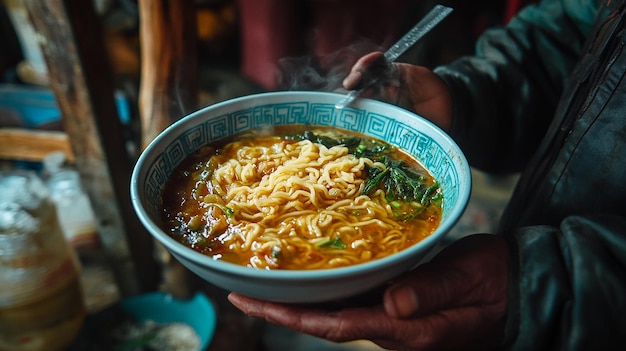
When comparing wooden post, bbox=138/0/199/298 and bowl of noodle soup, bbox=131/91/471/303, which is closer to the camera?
bowl of noodle soup, bbox=131/91/471/303

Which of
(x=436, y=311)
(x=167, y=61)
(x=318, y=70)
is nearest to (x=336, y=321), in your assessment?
(x=436, y=311)

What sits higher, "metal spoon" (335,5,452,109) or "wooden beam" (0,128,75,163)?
"metal spoon" (335,5,452,109)

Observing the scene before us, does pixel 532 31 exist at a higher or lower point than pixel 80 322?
higher

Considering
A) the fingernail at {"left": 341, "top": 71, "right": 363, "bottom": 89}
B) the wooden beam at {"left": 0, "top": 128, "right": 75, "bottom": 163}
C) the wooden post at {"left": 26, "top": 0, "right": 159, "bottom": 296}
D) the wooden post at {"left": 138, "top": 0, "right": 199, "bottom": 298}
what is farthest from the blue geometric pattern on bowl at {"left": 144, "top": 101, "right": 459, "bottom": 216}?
the wooden beam at {"left": 0, "top": 128, "right": 75, "bottom": 163}

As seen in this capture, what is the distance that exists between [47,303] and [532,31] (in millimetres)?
4115

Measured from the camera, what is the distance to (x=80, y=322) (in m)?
4.52

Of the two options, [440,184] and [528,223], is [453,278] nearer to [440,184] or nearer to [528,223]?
[440,184]

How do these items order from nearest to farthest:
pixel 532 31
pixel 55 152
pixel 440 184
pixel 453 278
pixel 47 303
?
pixel 453 278 < pixel 440 184 < pixel 532 31 < pixel 47 303 < pixel 55 152

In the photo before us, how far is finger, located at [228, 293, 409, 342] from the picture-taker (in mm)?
1790

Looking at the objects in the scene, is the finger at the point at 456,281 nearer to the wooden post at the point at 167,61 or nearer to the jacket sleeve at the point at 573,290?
the jacket sleeve at the point at 573,290

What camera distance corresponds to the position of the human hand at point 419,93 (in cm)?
Answer: 256

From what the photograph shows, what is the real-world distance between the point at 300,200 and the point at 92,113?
2.30m

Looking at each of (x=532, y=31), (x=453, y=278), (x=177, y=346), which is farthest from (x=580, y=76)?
(x=177, y=346)

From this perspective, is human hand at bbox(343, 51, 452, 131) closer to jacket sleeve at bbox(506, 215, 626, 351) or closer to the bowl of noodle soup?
the bowl of noodle soup
